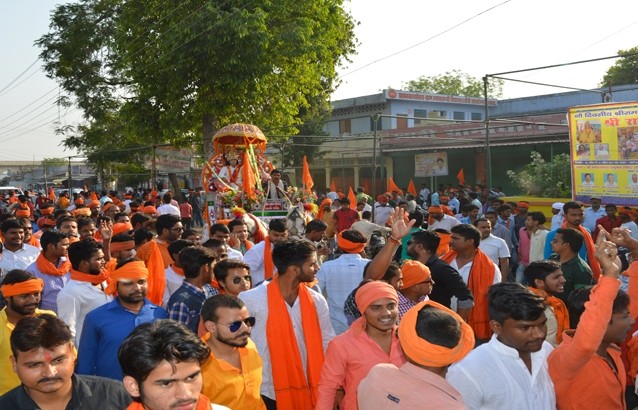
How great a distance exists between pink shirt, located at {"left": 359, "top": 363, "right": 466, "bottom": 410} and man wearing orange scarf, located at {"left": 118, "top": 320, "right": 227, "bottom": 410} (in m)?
0.79

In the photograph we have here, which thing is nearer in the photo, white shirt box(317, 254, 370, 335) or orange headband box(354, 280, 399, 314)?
orange headband box(354, 280, 399, 314)

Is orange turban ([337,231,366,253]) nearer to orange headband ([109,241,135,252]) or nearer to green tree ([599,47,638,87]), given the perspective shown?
orange headband ([109,241,135,252])

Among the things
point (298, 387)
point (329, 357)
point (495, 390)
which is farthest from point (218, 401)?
point (495, 390)

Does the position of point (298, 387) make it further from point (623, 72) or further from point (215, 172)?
point (623, 72)

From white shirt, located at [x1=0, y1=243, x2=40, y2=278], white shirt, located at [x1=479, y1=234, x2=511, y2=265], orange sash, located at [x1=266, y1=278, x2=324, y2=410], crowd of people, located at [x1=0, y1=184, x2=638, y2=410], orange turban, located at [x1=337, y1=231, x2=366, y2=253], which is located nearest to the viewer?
crowd of people, located at [x1=0, y1=184, x2=638, y2=410]

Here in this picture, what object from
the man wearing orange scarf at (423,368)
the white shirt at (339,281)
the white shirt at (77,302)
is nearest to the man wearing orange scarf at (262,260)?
the white shirt at (339,281)

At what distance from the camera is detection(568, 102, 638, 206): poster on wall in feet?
40.7

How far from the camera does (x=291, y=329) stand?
14.8 ft

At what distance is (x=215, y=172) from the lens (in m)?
14.7

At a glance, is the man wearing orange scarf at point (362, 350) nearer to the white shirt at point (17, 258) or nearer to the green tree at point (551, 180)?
the white shirt at point (17, 258)

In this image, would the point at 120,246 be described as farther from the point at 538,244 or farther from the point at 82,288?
the point at 538,244

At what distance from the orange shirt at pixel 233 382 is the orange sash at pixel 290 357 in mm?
705

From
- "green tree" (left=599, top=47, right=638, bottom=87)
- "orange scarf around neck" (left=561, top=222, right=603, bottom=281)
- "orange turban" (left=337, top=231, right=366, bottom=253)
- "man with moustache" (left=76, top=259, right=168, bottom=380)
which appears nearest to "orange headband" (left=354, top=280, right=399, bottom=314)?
"man with moustache" (left=76, top=259, right=168, bottom=380)

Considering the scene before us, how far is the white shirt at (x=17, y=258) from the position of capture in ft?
24.1
